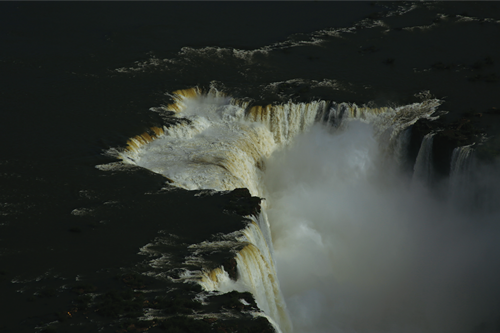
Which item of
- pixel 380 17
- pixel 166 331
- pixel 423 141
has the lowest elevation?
pixel 166 331

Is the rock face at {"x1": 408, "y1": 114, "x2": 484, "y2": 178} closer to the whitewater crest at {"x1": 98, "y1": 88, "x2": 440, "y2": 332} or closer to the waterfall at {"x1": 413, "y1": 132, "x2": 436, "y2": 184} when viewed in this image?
the waterfall at {"x1": 413, "y1": 132, "x2": 436, "y2": 184}

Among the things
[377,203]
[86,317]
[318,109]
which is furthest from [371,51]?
[86,317]

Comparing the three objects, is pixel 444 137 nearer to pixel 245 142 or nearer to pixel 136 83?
pixel 245 142

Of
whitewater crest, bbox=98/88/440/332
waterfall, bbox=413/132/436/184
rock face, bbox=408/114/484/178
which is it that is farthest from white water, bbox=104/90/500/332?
rock face, bbox=408/114/484/178

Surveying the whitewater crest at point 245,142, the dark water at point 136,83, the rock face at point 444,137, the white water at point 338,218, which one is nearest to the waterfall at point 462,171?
the rock face at point 444,137

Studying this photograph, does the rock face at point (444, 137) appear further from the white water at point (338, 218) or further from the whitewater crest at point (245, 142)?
the white water at point (338, 218)

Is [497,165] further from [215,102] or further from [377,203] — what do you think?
[215,102]
